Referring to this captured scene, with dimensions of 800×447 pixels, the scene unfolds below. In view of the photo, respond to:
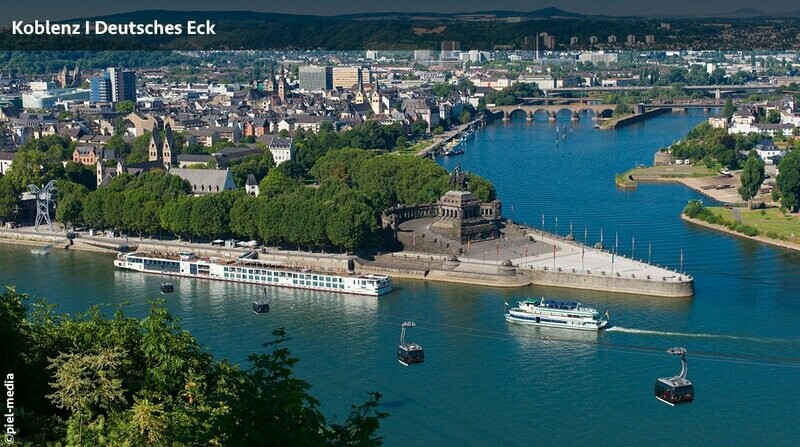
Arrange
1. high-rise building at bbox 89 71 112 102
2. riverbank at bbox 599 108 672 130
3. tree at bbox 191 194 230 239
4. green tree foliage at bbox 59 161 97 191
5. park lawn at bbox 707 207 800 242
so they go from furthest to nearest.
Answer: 1. high-rise building at bbox 89 71 112 102
2. riverbank at bbox 599 108 672 130
3. green tree foliage at bbox 59 161 97 191
4. park lawn at bbox 707 207 800 242
5. tree at bbox 191 194 230 239

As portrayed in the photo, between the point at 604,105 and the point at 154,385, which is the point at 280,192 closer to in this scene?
the point at 154,385

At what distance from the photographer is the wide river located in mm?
14508

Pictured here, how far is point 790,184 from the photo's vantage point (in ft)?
97.3

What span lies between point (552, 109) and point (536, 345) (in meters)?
47.9

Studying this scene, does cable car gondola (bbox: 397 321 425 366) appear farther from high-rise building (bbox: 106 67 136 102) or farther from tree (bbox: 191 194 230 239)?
high-rise building (bbox: 106 67 136 102)

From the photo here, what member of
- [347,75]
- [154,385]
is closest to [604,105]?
[347,75]

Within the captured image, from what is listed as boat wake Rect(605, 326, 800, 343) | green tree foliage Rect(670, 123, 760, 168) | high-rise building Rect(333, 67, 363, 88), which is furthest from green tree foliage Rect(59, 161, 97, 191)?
high-rise building Rect(333, 67, 363, 88)

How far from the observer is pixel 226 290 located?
880 inches

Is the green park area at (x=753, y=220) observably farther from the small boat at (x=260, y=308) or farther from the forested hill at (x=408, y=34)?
the forested hill at (x=408, y=34)

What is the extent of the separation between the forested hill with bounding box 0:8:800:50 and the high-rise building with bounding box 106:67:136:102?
322 inches

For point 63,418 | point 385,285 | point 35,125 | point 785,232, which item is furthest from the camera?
point 35,125

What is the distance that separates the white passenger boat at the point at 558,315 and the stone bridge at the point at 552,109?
147 ft

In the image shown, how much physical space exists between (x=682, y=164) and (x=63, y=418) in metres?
34.1

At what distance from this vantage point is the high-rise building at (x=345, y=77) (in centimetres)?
7712
